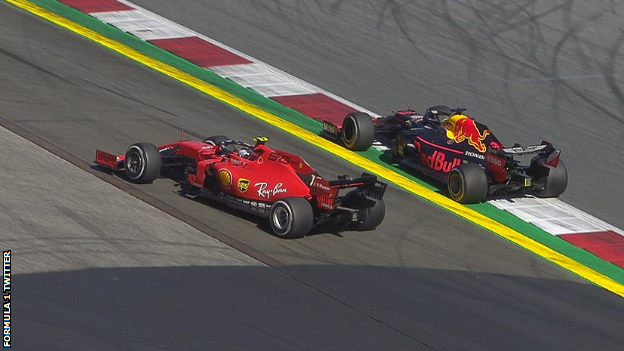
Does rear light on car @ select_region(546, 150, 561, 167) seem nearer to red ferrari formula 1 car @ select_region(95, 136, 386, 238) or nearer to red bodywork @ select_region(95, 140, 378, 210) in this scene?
red ferrari formula 1 car @ select_region(95, 136, 386, 238)

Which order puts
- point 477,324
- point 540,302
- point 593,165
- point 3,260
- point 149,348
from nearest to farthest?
point 149,348
point 3,260
point 477,324
point 540,302
point 593,165

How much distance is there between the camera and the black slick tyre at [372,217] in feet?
45.7

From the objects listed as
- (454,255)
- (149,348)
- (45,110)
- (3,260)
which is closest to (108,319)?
(149,348)

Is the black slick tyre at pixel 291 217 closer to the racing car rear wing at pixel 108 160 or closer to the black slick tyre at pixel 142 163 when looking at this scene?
the black slick tyre at pixel 142 163

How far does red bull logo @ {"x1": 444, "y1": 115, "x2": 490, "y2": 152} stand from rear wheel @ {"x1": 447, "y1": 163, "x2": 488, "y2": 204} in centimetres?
54

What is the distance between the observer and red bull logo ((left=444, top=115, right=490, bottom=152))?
1658cm

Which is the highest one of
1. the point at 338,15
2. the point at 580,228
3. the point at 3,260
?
the point at 338,15

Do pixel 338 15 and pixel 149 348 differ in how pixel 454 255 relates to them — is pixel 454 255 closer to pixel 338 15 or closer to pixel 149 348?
pixel 149 348

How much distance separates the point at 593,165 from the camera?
18484 millimetres

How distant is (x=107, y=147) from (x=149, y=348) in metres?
6.59
